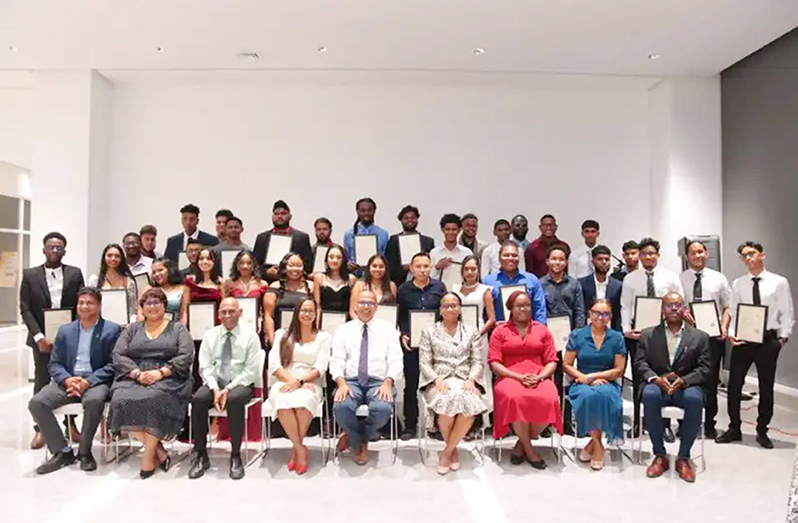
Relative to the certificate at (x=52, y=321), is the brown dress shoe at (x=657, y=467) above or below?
below

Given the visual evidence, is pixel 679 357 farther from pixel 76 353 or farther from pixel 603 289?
pixel 76 353

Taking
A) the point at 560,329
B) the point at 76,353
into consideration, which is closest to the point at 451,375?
the point at 560,329

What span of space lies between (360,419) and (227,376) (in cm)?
112

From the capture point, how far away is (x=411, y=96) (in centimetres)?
912

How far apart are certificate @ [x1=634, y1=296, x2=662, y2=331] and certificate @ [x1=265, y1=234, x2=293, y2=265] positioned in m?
3.60

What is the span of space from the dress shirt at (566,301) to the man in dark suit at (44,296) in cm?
424

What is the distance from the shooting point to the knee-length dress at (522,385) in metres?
4.82

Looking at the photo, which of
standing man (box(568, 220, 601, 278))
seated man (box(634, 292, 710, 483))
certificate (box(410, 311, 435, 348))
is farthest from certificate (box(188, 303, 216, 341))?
standing man (box(568, 220, 601, 278))

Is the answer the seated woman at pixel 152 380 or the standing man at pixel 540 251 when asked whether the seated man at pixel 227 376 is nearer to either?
the seated woman at pixel 152 380

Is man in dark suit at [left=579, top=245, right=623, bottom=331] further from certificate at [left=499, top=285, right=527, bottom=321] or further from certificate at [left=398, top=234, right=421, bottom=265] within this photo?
certificate at [left=398, top=234, right=421, bottom=265]

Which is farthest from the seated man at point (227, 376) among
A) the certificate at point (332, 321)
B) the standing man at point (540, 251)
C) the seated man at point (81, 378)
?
the standing man at point (540, 251)

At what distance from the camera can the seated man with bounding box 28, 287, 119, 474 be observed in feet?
15.5

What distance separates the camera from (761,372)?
18.0 ft

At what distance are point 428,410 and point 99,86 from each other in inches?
265
